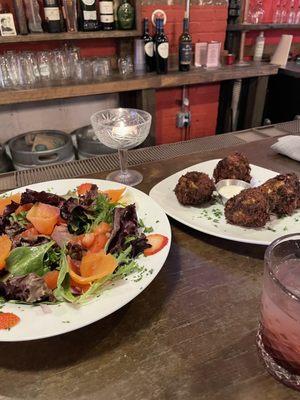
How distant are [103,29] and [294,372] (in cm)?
246

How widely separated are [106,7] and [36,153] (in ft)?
3.69

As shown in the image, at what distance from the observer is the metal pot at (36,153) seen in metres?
2.12

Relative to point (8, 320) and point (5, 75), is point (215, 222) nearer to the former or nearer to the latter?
point (8, 320)

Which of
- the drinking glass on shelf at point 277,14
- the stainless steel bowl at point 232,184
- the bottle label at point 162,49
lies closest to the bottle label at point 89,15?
the bottle label at point 162,49

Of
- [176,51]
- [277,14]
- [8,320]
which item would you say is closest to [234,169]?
[8,320]

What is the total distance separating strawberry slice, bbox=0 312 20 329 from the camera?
55cm

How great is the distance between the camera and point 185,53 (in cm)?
263

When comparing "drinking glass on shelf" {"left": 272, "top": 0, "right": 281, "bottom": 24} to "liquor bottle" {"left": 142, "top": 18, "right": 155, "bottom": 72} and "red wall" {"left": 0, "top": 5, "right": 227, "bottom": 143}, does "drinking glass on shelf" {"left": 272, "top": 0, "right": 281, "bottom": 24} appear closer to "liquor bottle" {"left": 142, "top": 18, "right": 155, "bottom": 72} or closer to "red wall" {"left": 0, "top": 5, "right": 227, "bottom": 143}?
"red wall" {"left": 0, "top": 5, "right": 227, "bottom": 143}

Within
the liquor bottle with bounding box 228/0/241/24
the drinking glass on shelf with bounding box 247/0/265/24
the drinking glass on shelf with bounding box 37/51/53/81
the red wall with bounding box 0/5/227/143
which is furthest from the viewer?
the drinking glass on shelf with bounding box 247/0/265/24

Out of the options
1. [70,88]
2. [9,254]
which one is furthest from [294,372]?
[70,88]

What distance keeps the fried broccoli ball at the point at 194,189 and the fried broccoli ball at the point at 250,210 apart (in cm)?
10

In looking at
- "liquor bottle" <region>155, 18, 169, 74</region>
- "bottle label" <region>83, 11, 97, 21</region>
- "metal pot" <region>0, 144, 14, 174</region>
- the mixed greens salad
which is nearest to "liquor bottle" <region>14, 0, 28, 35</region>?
"bottle label" <region>83, 11, 97, 21</region>

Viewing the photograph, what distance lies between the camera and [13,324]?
1.83 feet

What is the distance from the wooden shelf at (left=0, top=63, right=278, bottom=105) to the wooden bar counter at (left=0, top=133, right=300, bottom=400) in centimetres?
180
